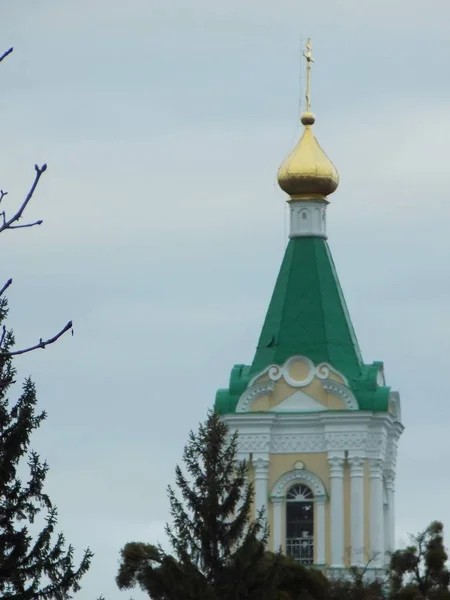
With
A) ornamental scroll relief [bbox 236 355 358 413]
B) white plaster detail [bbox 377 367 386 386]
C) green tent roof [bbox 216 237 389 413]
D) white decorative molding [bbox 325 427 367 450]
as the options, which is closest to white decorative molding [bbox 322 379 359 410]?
ornamental scroll relief [bbox 236 355 358 413]

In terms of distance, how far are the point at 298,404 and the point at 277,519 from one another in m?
2.28

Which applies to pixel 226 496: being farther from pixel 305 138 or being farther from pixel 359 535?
pixel 305 138

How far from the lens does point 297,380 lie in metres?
49.8

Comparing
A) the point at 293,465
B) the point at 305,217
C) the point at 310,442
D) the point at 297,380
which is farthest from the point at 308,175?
the point at 293,465

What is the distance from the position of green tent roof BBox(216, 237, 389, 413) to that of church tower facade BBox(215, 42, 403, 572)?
0.06 ft

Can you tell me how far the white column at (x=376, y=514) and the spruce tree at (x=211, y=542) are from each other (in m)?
12.9

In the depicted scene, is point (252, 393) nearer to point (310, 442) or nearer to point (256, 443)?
point (256, 443)

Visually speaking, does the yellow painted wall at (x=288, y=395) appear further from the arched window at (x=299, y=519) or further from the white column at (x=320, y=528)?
the white column at (x=320, y=528)

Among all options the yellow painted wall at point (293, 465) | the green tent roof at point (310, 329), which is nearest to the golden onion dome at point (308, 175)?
the green tent roof at point (310, 329)

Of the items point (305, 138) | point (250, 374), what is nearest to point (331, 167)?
point (305, 138)

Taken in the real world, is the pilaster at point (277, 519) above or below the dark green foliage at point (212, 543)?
above

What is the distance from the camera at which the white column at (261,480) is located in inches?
1943

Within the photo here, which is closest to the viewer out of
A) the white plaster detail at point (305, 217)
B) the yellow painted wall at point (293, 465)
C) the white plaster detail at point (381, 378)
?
the yellow painted wall at point (293, 465)

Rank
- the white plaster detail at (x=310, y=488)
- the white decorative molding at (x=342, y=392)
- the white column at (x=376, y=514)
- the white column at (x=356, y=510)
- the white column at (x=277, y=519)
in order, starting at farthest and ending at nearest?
the white decorative molding at (x=342, y=392), the white plaster detail at (x=310, y=488), the white column at (x=277, y=519), the white column at (x=356, y=510), the white column at (x=376, y=514)
